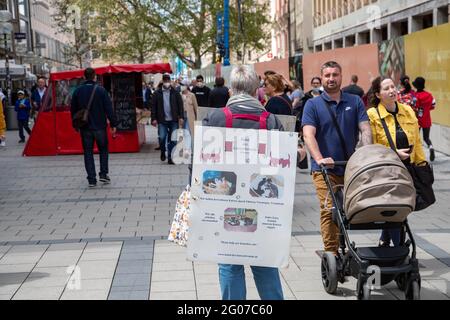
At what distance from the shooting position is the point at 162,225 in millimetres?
8109

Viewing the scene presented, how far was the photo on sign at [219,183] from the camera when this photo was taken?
4.11 metres

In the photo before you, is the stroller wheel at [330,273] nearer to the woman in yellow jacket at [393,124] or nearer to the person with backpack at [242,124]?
the woman in yellow jacket at [393,124]

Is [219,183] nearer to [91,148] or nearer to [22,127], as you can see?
[91,148]

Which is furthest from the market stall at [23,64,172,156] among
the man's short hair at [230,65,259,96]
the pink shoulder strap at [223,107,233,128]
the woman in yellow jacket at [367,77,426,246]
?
the pink shoulder strap at [223,107,233,128]

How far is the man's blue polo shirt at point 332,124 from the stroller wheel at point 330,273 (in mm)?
694

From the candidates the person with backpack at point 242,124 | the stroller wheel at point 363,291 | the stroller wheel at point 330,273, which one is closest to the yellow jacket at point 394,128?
the stroller wheel at point 330,273

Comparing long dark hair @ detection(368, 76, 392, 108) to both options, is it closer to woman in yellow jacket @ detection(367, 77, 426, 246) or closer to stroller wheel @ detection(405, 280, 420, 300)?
woman in yellow jacket @ detection(367, 77, 426, 246)

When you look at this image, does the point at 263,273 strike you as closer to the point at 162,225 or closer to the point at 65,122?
the point at 162,225

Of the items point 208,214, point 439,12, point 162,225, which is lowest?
point 162,225

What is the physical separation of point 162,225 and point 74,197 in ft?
8.61

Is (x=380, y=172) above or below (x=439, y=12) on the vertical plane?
below

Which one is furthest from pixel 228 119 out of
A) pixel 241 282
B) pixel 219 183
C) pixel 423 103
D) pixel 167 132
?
pixel 167 132

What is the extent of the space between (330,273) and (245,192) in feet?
4.76
